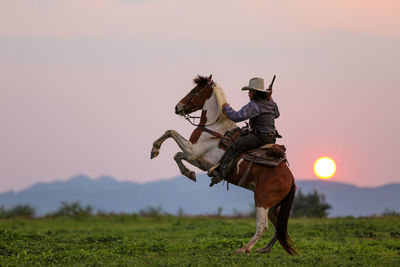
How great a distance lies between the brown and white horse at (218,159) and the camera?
12055 mm

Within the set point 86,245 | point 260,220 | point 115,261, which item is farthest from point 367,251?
point 86,245

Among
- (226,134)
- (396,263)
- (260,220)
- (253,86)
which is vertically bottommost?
(396,263)

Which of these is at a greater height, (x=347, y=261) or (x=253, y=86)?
(x=253, y=86)

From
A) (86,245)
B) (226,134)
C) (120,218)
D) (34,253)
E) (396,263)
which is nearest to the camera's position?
(396,263)

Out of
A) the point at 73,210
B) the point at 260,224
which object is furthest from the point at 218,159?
the point at 73,210

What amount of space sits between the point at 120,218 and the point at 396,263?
59.8 feet

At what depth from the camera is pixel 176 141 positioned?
1283 cm

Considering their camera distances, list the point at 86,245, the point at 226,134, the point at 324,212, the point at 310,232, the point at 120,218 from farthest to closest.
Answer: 1. the point at 324,212
2. the point at 120,218
3. the point at 310,232
4. the point at 86,245
5. the point at 226,134

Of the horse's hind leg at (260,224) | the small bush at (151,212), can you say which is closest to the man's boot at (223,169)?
the horse's hind leg at (260,224)

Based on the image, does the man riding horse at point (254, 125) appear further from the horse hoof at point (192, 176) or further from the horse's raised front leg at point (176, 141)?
the horse's raised front leg at point (176, 141)

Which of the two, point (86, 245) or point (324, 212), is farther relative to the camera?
point (324, 212)

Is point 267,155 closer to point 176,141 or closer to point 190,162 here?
point 190,162

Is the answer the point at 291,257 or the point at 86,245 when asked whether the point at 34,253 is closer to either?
the point at 86,245

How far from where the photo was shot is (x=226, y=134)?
12.5 m
